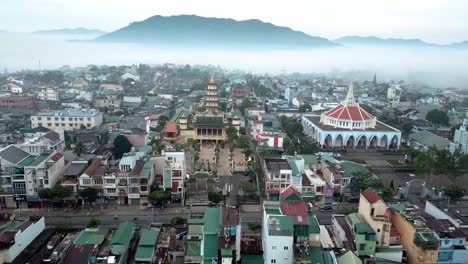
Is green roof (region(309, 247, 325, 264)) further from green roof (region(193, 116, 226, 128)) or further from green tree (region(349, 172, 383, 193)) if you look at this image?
green roof (region(193, 116, 226, 128))

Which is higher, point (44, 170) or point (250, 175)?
point (44, 170)

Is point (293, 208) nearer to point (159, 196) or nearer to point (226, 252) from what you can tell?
point (226, 252)

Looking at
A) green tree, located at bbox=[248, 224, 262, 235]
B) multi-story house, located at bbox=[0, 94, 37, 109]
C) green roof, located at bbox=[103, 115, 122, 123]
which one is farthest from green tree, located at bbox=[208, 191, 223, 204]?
multi-story house, located at bbox=[0, 94, 37, 109]

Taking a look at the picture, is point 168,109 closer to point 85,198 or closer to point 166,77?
point 85,198

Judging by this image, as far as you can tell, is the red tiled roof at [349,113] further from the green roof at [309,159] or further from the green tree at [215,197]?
the green tree at [215,197]

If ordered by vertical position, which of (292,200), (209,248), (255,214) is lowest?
(255,214)

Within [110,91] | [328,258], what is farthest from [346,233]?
[110,91]
